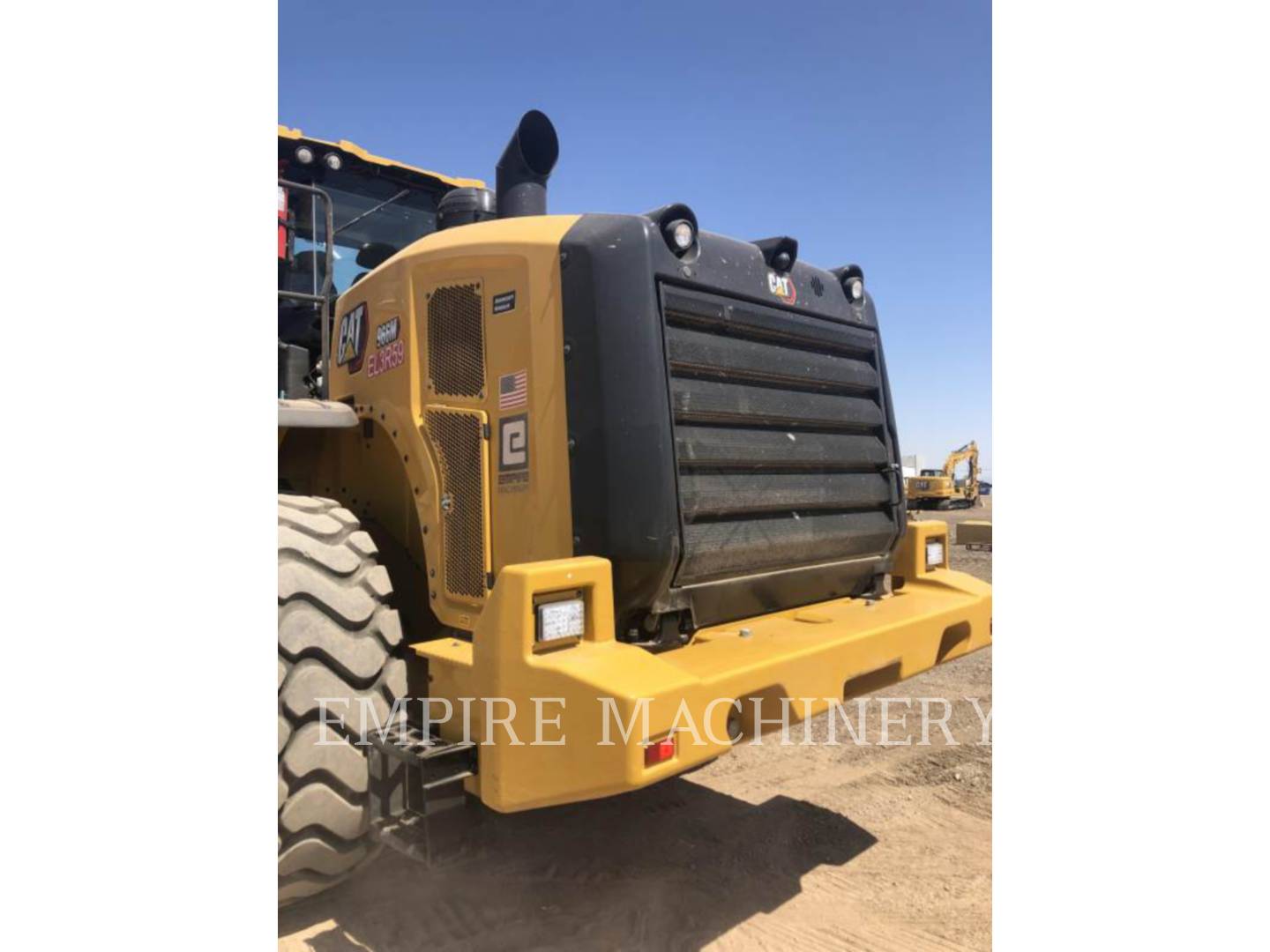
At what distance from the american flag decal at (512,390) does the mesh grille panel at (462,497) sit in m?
0.12

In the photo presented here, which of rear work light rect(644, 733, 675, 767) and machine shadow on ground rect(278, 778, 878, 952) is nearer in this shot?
rear work light rect(644, 733, 675, 767)

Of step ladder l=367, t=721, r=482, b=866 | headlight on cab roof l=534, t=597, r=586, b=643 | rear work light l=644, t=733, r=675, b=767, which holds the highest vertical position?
headlight on cab roof l=534, t=597, r=586, b=643

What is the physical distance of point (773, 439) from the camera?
3.30m

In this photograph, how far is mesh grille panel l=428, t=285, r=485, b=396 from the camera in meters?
3.14

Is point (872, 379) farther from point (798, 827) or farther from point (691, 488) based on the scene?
point (798, 827)

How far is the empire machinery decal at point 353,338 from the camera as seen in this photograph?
3.66 meters

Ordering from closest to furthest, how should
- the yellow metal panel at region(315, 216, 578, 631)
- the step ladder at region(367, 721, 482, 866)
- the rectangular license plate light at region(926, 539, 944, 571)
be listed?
the step ladder at region(367, 721, 482, 866) → the yellow metal panel at region(315, 216, 578, 631) → the rectangular license plate light at region(926, 539, 944, 571)

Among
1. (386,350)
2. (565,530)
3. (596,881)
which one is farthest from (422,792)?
(386,350)

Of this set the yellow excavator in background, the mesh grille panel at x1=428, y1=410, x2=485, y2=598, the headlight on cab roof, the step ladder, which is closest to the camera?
the headlight on cab roof

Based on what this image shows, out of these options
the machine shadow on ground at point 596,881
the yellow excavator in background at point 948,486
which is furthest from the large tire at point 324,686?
the yellow excavator in background at point 948,486

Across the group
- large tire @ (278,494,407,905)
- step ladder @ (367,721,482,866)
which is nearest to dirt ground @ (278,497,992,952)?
step ladder @ (367,721,482,866)

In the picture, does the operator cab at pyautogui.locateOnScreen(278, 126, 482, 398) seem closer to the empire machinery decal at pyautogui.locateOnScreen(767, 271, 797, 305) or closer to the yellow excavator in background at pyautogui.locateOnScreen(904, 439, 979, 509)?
the empire machinery decal at pyautogui.locateOnScreen(767, 271, 797, 305)

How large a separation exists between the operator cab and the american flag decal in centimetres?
116

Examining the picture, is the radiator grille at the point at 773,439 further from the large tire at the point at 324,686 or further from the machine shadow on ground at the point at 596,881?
the machine shadow on ground at the point at 596,881
